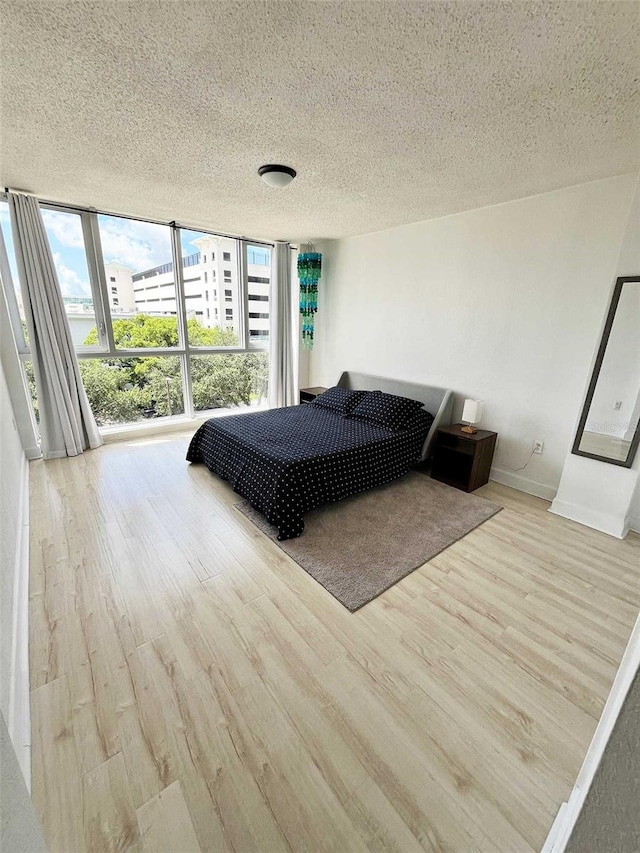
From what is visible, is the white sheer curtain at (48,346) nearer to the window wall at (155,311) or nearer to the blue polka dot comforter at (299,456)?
the window wall at (155,311)

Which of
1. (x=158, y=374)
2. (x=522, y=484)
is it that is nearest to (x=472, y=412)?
(x=522, y=484)

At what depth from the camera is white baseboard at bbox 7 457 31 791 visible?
1.13 m

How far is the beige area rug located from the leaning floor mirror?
0.87m

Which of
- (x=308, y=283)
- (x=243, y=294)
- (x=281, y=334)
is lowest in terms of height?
(x=281, y=334)

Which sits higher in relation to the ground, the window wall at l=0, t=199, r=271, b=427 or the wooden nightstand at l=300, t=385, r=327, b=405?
the window wall at l=0, t=199, r=271, b=427

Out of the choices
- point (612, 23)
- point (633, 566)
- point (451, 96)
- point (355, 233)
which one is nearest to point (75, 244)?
point (355, 233)

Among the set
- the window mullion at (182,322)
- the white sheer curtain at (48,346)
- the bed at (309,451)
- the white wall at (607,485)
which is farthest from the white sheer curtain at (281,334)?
the white wall at (607,485)

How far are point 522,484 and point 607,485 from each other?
2.20ft

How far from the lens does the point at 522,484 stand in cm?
313

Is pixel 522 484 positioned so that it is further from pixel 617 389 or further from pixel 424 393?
pixel 424 393

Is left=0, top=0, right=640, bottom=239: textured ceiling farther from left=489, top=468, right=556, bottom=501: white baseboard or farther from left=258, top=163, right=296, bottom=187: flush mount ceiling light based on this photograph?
left=489, top=468, right=556, bottom=501: white baseboard

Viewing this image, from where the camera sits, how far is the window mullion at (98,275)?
11.4 feet

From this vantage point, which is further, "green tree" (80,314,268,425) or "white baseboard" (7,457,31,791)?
"green tree" (80,314,268,425)

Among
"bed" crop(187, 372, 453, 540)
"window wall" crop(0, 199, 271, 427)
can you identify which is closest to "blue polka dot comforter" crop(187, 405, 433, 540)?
"bed" crop(187, 372, 453, 540)
